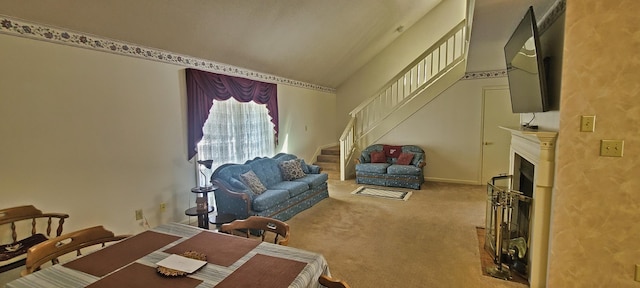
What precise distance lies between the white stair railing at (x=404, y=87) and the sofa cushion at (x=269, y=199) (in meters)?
2.62

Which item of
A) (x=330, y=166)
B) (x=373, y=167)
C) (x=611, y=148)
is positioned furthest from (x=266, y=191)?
(x=611, y=148)

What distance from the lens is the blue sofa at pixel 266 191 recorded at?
3768 millimetres

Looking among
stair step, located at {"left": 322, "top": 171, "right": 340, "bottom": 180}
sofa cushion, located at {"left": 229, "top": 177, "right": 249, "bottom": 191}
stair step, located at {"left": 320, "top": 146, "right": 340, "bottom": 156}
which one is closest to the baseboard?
stair step, located at {"left": 322, "top": 171, "right": 340, "bottom": 180}

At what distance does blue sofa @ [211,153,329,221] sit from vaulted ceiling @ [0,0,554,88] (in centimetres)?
159

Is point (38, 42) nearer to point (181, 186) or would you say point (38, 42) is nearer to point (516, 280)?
point (181, 186)

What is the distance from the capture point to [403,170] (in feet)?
18.9

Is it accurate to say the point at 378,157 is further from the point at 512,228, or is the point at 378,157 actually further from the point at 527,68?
the point at 527,68

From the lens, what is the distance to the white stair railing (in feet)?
19.8

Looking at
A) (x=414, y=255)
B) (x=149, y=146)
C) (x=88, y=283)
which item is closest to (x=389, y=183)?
(x=414, y=255)

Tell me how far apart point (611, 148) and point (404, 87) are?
508 centimetres

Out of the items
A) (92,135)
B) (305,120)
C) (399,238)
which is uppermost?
(305,120)

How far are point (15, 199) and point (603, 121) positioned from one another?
4.50m

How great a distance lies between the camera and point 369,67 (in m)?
7.78

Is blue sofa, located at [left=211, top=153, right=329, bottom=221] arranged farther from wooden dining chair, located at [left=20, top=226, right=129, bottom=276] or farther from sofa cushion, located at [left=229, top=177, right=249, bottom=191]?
wooden dining chair, located at [left=20, top=226, right=129, bottom=276]
